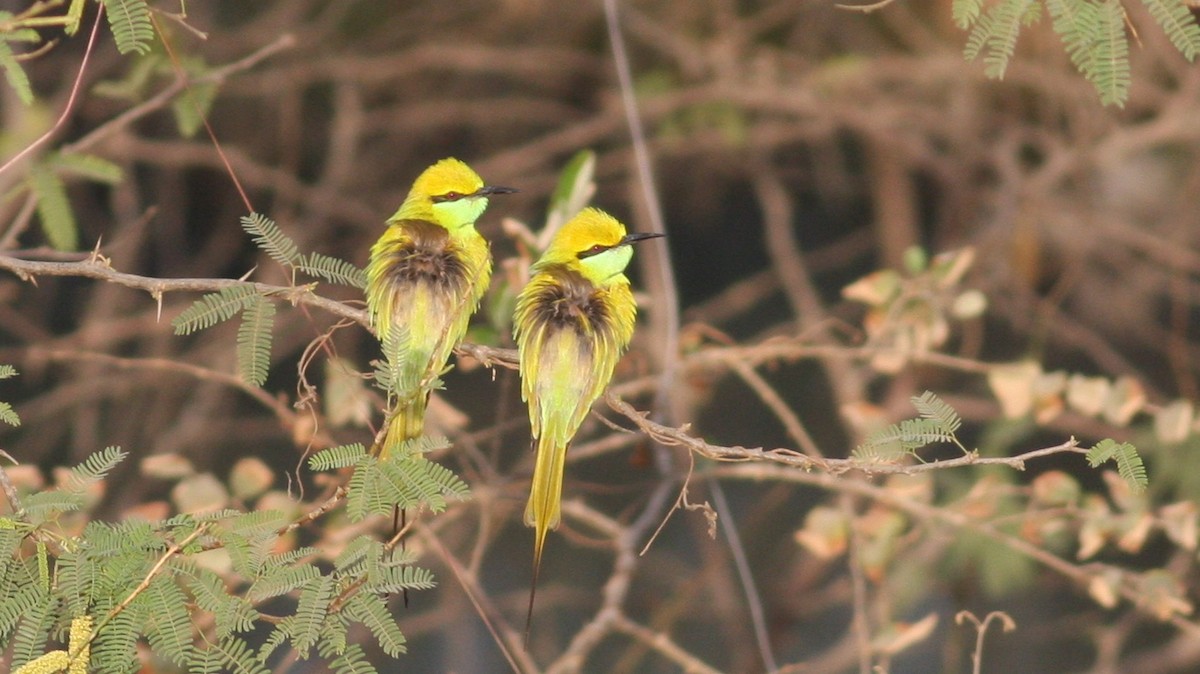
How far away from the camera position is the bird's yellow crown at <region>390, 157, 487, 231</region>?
1.78 metres

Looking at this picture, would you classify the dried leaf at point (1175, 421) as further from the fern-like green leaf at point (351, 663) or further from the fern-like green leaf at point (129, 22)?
the fern-like green leaf at point (129, 22)

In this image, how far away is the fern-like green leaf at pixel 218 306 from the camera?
144 cm

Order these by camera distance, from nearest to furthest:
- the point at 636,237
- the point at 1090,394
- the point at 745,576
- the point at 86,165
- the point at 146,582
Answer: the point at 146,582, the point at 636,237, the point at 86,165, the point at 745,576, the point at 1090,394

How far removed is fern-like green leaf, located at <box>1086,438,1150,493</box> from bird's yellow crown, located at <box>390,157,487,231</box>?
0.86m

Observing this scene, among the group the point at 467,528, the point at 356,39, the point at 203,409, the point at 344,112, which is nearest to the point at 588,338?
the point at 467,528

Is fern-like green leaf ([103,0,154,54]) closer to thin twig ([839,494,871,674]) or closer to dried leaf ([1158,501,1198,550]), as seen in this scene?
thin twig ([839,494,871,674])

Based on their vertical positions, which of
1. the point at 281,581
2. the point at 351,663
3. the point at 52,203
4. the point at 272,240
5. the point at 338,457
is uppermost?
the point at 52,203

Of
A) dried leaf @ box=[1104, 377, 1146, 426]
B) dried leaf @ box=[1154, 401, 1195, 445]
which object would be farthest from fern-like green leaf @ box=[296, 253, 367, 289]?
dried leaf @ box=[1154, 401, 1195, 445]

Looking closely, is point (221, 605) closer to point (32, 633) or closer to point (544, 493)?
point (32, 633)

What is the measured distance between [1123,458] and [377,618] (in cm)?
81

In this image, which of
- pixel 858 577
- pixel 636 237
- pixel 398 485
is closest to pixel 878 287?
pixel 858 577

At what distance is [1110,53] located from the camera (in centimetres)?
152

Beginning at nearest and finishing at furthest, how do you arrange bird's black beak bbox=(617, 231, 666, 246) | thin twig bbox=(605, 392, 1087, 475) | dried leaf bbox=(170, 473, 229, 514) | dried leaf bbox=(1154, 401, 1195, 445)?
thin twig bbox=(605, 392, 1087, 475) < bird's black beak bbox=(617, 231, 666, 246) < dried leaf bbox=(170, 473, 229, 514) < dried leaf bbox=(1154, 401, 1195, 445)

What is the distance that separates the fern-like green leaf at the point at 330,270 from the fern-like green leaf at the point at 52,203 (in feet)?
2.61
